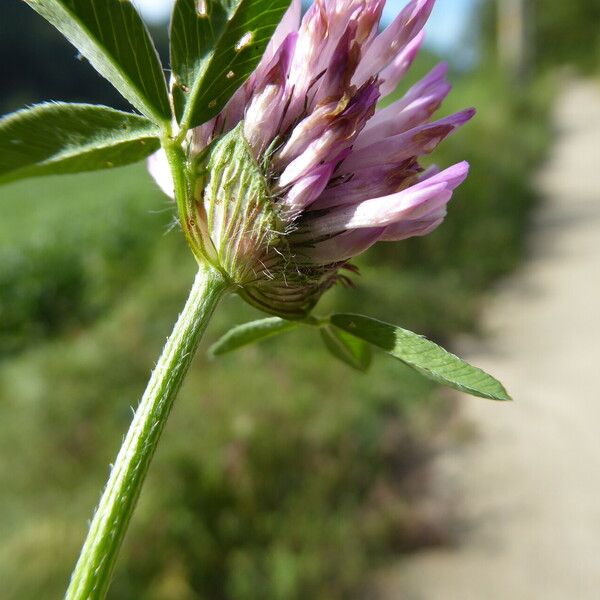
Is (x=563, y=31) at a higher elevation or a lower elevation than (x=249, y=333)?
lower

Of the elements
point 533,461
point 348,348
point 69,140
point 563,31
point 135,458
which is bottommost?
point 563,31

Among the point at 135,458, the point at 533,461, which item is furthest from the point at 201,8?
the point at 533,461

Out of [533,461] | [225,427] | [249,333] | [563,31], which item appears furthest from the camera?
[563,31]

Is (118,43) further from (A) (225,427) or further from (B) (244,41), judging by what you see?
(A) (225,427)

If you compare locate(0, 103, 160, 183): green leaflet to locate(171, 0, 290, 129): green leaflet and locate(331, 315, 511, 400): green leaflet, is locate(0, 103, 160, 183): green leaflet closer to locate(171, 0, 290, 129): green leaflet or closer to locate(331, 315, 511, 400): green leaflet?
locate(171, 0, 290, 129): green leaflet

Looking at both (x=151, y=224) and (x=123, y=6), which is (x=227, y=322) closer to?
(x=151, y=224)

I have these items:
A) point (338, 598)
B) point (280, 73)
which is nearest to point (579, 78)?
point (338, 598)
